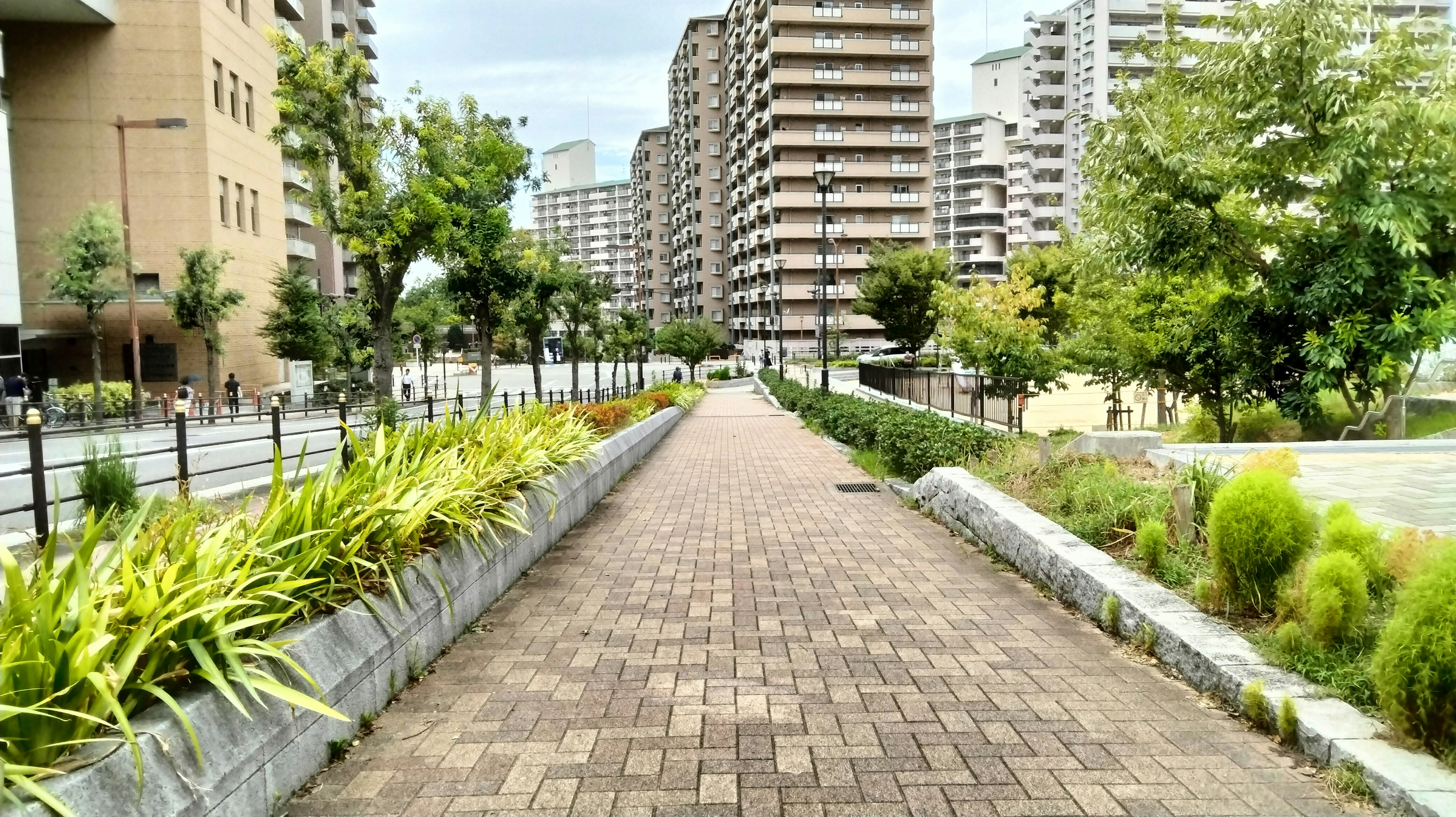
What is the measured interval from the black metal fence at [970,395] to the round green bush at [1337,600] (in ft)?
39.8

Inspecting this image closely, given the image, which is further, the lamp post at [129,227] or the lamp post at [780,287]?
the lamp post at [780,287]

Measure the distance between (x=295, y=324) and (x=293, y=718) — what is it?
44196 millimetres

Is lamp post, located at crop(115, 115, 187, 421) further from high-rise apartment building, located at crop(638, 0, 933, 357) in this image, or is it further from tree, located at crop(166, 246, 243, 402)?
high-rise apartment building, located at crop(638, 0, 933, 357)

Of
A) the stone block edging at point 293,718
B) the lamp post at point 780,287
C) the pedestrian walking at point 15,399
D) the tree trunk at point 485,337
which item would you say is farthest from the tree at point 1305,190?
the lamp post at point 780,287

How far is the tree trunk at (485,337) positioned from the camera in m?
33.1

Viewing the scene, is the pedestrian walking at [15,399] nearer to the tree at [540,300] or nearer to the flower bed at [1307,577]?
the tree at [540,300]

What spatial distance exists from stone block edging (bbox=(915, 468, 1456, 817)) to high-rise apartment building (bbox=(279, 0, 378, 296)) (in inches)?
1806

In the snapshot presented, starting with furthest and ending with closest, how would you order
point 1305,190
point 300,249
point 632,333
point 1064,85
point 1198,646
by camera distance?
point 1064,85 → point 300,249 → point 632,333 → point 1305,190 → point 1198,646

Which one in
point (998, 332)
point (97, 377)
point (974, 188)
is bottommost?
point (97, 377)

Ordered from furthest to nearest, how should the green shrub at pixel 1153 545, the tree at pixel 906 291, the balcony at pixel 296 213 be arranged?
the balcony at pixel 296 213, the tree at pixel 906 291, the green shrub at pixel 1153 545

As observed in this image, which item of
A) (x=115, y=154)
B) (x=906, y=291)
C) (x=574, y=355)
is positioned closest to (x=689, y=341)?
(x=906, y=291)

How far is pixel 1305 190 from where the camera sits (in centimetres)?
1283

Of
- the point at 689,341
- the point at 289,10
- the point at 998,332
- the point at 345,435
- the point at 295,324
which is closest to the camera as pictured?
the point at 345,435

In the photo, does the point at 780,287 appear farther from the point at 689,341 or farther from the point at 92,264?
the point at 92,264
